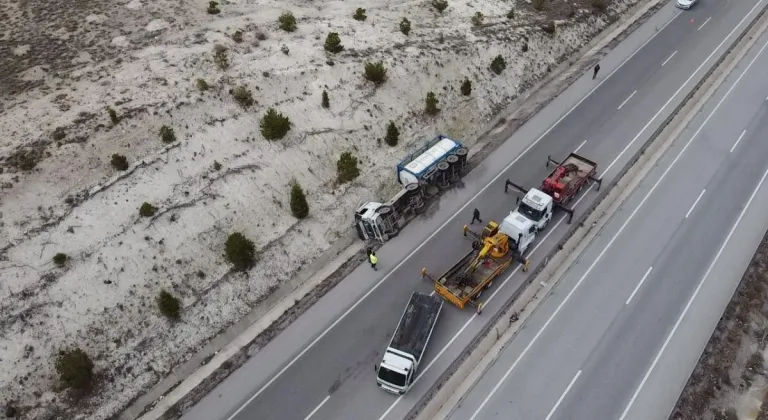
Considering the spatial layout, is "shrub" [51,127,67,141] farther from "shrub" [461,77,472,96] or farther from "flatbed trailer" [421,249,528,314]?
"shrub" [461,77,472,96]

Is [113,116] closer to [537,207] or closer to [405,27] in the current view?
[405,27]

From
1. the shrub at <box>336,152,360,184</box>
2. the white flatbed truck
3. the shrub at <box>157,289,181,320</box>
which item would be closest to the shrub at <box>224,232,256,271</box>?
the shrub at <box>157,289,181,320</box>

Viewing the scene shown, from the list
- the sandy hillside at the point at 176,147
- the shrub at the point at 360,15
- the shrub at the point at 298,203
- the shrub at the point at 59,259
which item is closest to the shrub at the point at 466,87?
the sandy hillside at the point at 176,147

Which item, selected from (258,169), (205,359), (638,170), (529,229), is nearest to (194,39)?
(258,169)

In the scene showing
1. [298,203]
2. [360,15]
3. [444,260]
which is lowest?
[444,260]

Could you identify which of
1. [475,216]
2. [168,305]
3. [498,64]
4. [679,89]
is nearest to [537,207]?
[475,216]

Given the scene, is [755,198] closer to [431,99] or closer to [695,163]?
[695,163]
